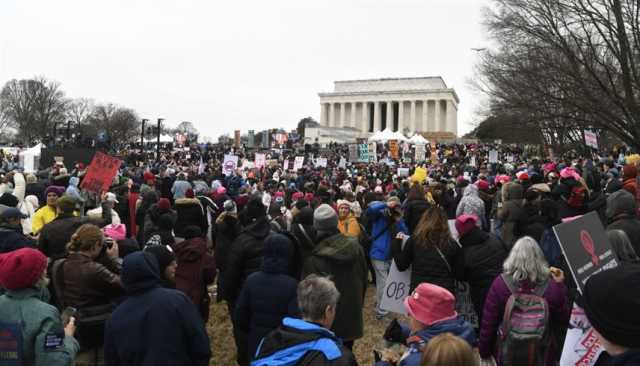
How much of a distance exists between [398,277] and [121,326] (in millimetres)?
3043

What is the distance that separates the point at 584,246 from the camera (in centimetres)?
370

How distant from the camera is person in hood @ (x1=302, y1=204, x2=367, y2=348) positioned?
507 cm

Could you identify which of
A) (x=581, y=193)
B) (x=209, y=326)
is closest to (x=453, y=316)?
(x=209, y=326)

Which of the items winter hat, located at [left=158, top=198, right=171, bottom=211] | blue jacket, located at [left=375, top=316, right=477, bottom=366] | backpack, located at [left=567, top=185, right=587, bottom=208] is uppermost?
backpack, located at [left=567, top=185, right=587, bottom=208]

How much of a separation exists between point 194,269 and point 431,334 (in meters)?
3.12

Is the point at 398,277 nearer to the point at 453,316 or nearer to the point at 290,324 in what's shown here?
the point at 453,316

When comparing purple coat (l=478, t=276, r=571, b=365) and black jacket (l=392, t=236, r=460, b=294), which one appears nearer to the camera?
purple coat (l=478, t=276, r=571, b=365)

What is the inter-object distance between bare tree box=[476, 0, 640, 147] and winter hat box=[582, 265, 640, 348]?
15.7 metres

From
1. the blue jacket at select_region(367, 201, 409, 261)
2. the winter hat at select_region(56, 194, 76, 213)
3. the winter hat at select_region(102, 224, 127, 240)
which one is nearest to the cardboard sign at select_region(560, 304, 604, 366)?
the blue jacket at select_region(367, 201, 409, 261)

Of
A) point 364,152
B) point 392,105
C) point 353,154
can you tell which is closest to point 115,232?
point 364,152

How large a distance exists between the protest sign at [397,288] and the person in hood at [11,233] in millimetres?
3776

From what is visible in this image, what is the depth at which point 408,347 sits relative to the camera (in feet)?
9.82

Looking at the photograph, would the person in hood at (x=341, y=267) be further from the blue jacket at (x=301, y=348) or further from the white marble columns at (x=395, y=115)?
the white marble columns at (x=395, y=115)

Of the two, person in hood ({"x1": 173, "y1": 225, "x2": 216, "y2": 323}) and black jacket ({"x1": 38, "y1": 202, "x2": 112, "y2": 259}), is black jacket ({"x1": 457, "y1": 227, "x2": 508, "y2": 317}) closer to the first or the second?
person in hood ({"x1": 173, "y1": 225, "x2": 216, "y2": 323})
